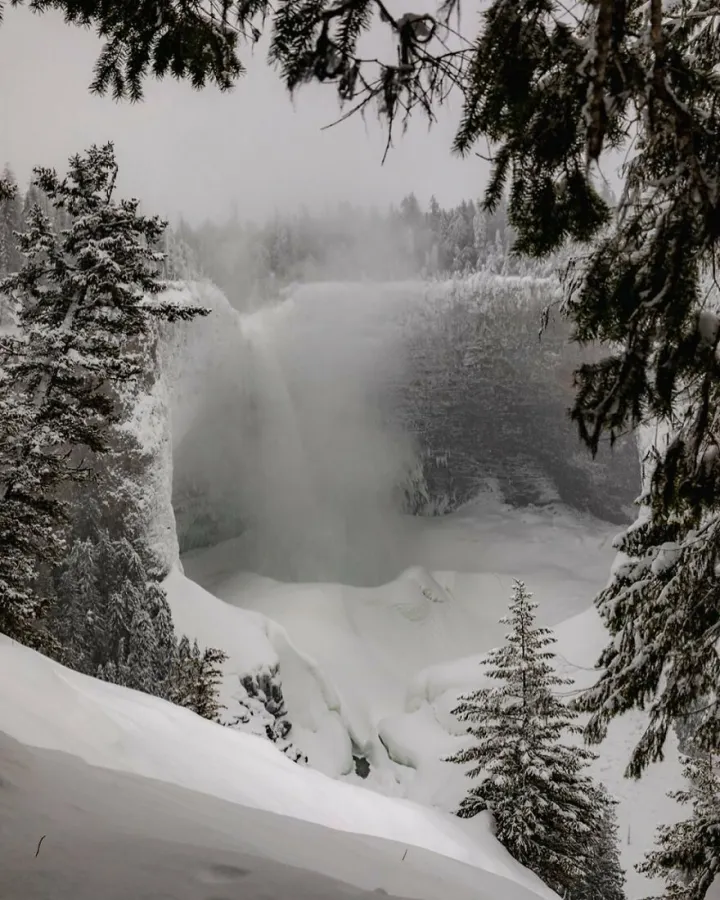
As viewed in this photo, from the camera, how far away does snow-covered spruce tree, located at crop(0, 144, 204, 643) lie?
23.1ft

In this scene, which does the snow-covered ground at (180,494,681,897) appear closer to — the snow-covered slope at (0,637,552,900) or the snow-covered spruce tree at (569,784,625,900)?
the snow-covered spruce tree at (569,784,625,900)

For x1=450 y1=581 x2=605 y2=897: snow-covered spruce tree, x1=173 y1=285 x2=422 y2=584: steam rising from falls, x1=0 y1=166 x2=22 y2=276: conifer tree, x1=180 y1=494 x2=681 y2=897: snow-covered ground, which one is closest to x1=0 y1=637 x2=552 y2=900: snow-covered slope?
x1=450 y1=581 x2=605 y2=897: snow-covered spruce tree

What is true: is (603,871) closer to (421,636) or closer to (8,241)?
(421,636)

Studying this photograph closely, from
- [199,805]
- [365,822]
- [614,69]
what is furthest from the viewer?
[365,822]

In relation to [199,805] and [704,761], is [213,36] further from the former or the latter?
[704,761]

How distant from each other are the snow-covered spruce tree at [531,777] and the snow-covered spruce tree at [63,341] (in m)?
7.89

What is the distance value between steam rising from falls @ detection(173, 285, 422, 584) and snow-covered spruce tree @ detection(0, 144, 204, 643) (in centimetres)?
3685

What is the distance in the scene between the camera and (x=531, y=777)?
1047 cm

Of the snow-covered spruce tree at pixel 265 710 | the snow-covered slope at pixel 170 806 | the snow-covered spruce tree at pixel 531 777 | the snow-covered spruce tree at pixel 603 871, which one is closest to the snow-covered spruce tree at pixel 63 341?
the snow-covered slope at pixel 170 806

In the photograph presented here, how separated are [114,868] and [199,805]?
170 cm

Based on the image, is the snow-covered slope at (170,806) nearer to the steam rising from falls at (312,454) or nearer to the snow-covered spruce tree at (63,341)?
the snow-covered spruce tree at (63,341)

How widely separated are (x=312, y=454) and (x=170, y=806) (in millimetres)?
49114

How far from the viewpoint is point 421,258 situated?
49812mm

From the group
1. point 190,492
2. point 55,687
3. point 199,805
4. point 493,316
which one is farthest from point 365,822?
point 493,316
